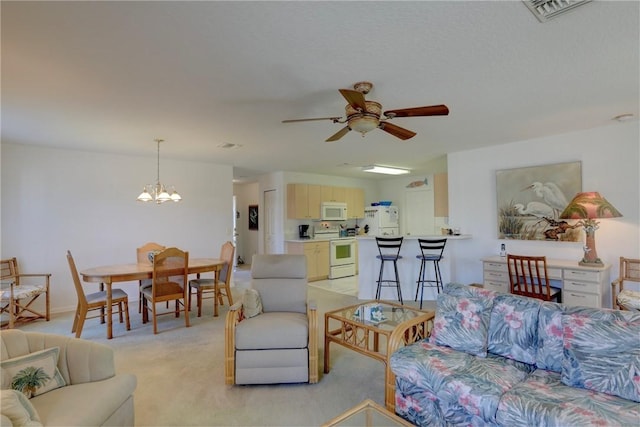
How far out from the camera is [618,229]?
12.7 ft

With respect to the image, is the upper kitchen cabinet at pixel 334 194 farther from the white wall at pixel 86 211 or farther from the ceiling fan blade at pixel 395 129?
the ceiling fan blade at pixel 395 129

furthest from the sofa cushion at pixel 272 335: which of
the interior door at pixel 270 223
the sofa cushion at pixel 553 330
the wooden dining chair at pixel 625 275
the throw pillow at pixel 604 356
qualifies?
the interior door at pixel 270 223

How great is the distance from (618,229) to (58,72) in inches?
227

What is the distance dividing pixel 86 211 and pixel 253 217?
4.58 meters

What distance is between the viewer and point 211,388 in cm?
261

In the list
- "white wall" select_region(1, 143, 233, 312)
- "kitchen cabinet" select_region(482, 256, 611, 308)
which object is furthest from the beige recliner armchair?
"kitchen cabinet" select_region(482, 256, 611, 308)

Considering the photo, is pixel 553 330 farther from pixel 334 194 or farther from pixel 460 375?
pixel 334 194

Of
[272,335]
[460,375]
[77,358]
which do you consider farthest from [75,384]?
[460,375]

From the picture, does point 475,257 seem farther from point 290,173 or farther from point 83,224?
point 83,224

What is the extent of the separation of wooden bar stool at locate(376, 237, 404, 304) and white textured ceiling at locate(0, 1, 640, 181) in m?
1.75

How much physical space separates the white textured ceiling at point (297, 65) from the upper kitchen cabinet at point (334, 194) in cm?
369

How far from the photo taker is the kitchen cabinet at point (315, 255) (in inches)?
275

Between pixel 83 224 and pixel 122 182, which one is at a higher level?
pixel 122 182

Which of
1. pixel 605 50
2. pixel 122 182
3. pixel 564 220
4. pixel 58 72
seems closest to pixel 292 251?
pixel 122 182
